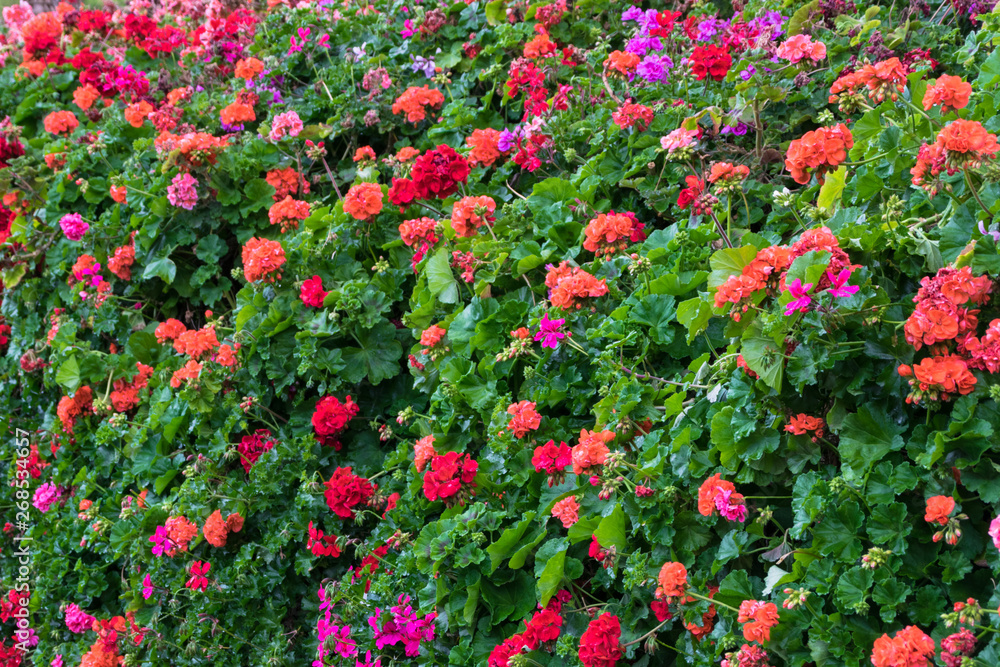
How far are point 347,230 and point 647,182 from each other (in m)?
1.28

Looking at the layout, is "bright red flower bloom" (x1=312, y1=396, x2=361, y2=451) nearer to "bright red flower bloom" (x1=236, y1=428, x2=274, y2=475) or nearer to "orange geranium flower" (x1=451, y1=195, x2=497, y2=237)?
"bright red flower bloom" (x1=236, y1=428, x2=274, y2=475)

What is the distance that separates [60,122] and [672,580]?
467 cm

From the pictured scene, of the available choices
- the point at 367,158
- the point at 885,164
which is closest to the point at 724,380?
the point at 885,164

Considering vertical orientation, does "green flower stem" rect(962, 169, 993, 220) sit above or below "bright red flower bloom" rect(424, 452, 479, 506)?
A: above

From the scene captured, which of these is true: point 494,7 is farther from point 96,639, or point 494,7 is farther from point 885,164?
point 96,639

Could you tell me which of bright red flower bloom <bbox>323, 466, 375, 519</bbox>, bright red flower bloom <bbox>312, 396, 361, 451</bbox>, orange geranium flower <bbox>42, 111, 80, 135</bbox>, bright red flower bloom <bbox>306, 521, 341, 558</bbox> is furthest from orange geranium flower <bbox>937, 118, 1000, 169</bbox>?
orange geranium flower <bbox>42, 111, 80, 135</bbox>

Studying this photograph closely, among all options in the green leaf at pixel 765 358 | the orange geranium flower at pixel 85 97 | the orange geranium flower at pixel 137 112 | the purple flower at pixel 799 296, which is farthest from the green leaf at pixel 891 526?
the orange geranium flower at pixel 85 97

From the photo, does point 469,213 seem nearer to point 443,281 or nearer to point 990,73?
point 443,281

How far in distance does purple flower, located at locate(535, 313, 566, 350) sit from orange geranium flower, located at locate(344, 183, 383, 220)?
1094mm

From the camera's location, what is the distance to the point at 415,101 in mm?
3910

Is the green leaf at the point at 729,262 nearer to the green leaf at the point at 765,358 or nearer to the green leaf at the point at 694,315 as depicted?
the green leaf at the point at 694,315

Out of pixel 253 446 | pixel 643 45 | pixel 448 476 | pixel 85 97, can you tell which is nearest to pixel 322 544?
pixel 253 446

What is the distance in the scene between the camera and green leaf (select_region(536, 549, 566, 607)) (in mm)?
2205

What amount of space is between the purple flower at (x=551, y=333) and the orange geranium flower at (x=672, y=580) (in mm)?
791
